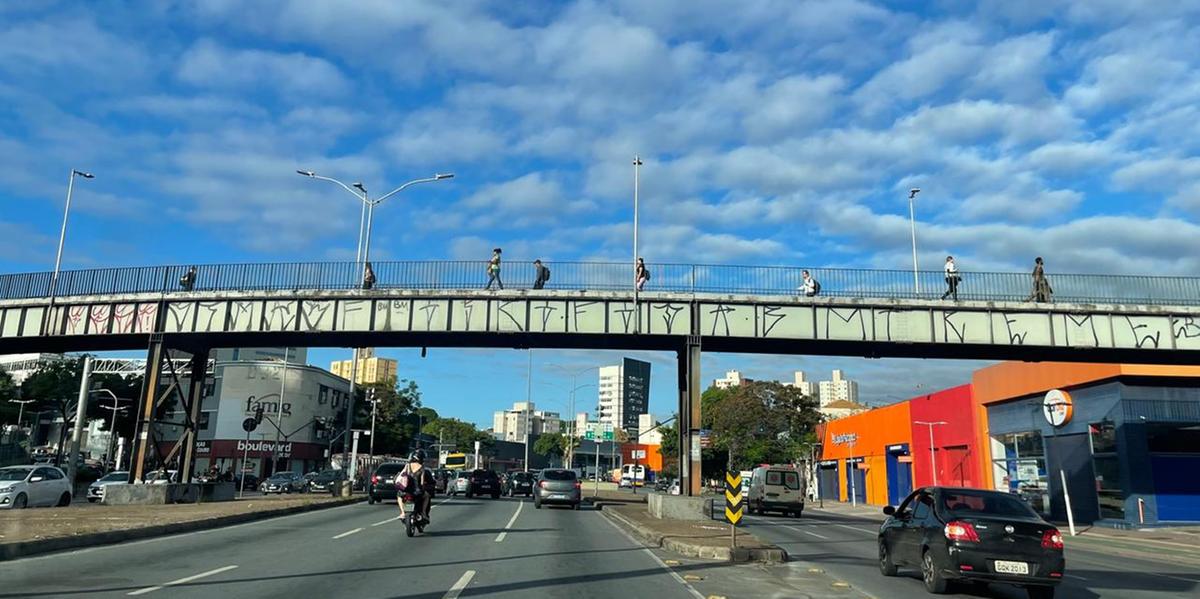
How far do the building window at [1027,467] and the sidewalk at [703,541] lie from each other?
22.1 metres

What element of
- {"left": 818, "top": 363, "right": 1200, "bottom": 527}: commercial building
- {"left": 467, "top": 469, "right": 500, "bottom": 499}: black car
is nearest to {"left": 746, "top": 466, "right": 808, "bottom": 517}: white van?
{"left": 818, "top": 363, "right": 1200, "bottom": 527}: commercial building

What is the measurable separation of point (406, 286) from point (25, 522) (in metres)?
13.4

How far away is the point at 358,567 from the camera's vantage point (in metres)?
11.8

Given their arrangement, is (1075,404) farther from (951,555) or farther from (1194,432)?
(951,555)

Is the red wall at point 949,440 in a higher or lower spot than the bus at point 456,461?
higher

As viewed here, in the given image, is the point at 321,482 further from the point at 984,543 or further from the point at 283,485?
the point at 984,543

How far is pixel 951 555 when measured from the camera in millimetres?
10766

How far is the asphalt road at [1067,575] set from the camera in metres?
11.9

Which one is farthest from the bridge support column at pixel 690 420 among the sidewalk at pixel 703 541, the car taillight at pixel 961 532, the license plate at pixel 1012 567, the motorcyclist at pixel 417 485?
the license plate at pixel 1012 567

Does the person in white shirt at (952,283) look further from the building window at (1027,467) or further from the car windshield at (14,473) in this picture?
the car windshield at (14,473)

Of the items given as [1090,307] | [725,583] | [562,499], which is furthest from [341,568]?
[1090,307]

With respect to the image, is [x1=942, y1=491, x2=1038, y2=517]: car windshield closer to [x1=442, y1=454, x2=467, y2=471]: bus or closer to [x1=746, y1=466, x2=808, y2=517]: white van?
[x1=746, y1=466, x2=808, y2=517]: white van

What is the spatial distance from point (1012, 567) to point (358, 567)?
912 cm

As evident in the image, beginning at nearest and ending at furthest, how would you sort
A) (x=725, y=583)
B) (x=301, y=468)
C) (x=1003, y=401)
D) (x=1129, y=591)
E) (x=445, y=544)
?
(x=725, y=583)
(x=1129, y=591)
(x=445, y=544)
(x=1003, y=401)
(x=301, y=468)
